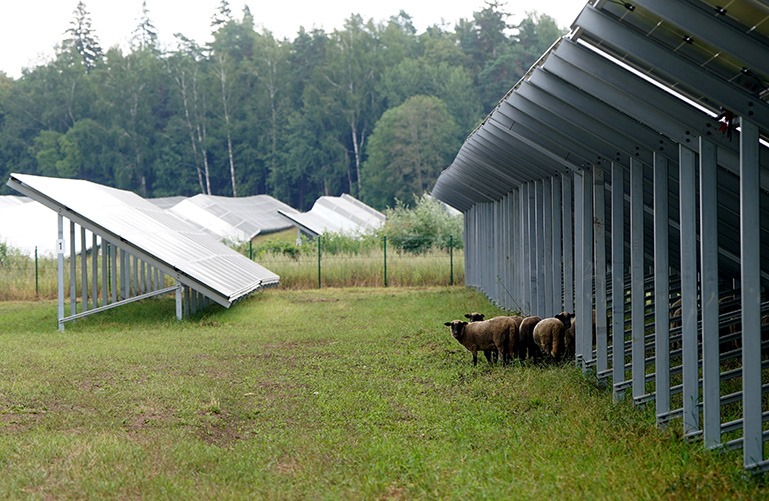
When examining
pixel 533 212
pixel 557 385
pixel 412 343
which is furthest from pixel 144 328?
pixel 557 385

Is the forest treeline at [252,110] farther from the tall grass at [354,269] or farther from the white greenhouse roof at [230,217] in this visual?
the tall grass at [354,269]

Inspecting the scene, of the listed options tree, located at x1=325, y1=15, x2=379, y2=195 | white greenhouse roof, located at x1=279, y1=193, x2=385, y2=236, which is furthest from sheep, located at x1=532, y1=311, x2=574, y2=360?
tree, located at x1=325, y1=15, x2=379, y2=195

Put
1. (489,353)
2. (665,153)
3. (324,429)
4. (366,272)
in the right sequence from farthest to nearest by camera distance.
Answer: (366,272) < (489,353) < (324,429) < (665,153)

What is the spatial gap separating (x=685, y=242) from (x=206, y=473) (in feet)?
11.9

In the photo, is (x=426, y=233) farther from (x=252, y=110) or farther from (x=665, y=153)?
(x=252, y=110)

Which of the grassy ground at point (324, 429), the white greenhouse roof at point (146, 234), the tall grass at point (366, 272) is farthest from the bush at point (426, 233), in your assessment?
the grassy ground at point (324, 429)

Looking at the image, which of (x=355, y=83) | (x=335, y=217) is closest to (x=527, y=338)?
Answer: (x=335, y=217)

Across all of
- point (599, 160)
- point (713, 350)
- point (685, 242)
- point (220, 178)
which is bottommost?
point (713, 350)

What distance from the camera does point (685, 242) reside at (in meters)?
7.81

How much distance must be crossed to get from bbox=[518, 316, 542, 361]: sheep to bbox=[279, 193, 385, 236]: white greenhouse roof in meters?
37.2

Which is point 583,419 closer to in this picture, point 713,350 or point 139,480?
point 713,350

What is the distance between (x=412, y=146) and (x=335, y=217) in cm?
1849

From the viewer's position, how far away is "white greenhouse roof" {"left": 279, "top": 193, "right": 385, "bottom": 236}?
168ft

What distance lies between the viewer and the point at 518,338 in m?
12.7
